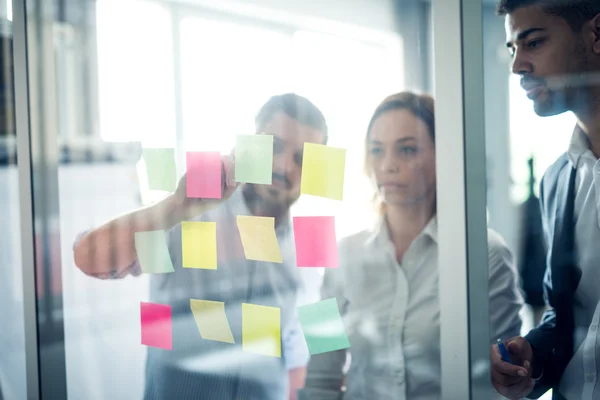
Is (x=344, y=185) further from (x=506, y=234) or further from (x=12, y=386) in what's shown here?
(x=12, y=386)

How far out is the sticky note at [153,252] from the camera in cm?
160

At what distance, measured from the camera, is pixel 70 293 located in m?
1.79

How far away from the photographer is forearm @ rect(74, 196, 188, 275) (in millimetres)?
1594

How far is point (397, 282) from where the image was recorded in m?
1.30

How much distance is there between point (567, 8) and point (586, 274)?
535 millimetres

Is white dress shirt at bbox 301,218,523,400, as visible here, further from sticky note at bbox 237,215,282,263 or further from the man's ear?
the man's ear

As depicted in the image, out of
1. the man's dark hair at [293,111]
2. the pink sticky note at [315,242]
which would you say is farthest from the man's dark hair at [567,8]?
the pink sticky note at [315,242]

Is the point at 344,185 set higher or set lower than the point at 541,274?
higher

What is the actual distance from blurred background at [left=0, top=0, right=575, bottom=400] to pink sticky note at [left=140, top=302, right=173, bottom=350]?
0.04 meters

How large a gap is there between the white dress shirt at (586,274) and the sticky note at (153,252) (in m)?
0.96

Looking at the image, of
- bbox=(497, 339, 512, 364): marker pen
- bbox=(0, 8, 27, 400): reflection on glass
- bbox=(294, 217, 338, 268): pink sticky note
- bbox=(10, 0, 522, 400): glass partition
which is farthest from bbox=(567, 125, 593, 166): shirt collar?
bbox=(0, 8, 27, 400): reflection on glass

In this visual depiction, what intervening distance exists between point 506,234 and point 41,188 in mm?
1237

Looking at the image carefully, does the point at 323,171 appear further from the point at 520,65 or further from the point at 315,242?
the point at 520,65

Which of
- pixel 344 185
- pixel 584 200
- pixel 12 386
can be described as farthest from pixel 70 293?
pixel 584 200
